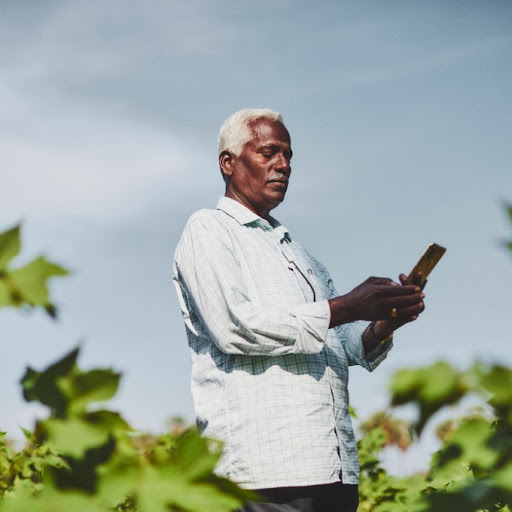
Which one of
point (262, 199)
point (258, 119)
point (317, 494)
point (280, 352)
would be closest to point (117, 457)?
point (280, 352)

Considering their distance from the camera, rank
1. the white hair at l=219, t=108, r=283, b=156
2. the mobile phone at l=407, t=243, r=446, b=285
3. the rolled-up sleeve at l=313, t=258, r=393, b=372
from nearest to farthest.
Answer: the mobile phone at l=407, t=243, r=446, b=285
the rolled-up sleeve at l=313, t=258, r=393, b=372
the white hair at l=219, t=108, r=283, b=156

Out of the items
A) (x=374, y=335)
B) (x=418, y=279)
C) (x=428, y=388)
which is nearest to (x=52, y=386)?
(x=428, y=388)

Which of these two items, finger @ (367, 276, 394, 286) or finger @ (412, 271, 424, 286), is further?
finger @ (367, 276, 394, 286)

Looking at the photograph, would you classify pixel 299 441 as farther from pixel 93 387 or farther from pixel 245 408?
pixel 93 387

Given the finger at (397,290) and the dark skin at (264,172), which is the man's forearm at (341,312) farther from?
the dark skin at (264,172)

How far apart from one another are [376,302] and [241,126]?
4.40 ft

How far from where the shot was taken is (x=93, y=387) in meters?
0.92

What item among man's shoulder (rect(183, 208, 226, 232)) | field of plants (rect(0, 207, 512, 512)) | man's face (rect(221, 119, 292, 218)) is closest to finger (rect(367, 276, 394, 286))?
man's shoulder (rect(183, 208, 226, 232))

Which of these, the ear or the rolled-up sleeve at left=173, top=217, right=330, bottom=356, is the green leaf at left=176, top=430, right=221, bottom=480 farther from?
the ear

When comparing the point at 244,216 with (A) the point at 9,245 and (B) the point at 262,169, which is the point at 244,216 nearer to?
(B) the point at 262,169

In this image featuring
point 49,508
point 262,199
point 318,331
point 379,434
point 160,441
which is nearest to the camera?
point 49,508

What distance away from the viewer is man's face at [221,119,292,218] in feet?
10.9

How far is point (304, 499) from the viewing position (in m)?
2.55

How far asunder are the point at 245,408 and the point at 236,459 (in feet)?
0.58
